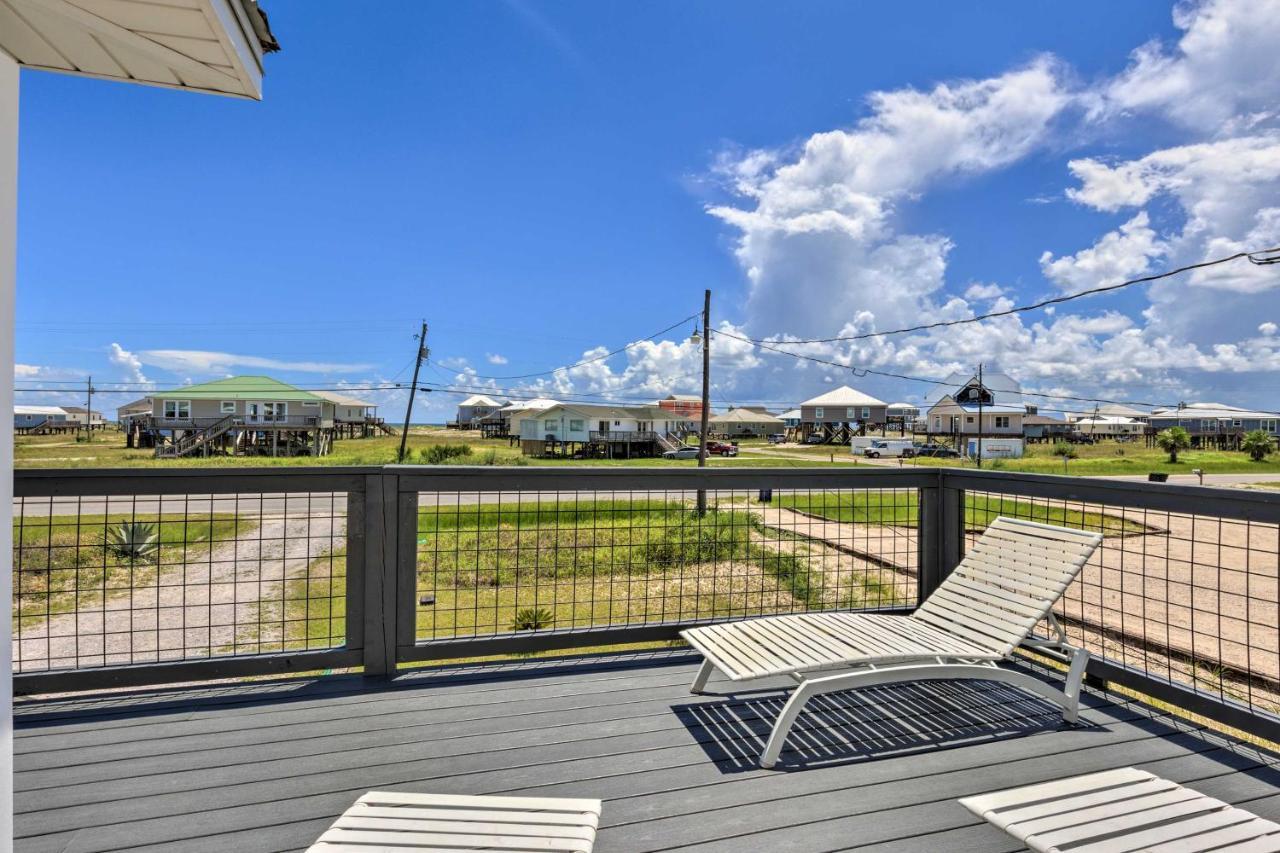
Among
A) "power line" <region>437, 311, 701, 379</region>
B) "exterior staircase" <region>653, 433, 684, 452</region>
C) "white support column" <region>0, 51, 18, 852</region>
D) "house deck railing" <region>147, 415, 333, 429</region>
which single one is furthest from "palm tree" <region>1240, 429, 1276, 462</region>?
"house deck railing" <region>147, 415, 333, 429</region>

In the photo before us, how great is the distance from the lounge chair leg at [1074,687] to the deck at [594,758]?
8 cm

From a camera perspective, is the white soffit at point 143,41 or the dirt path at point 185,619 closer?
the white soffit at point 143,41

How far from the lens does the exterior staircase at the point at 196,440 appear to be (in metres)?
32.4

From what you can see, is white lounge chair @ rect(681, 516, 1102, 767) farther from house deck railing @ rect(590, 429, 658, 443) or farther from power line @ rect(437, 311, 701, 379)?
house deck railing @ rect(590, 429, 658, 443)

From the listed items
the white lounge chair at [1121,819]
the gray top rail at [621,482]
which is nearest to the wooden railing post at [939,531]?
the gray top rail at [621,482]

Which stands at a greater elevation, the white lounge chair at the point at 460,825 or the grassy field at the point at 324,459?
the white lounge chair at the point at 460,825

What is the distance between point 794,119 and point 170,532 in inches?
1062

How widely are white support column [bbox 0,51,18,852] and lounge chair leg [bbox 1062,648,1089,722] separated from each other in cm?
335

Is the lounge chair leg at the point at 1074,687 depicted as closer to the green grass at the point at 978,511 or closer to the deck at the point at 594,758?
the deck at the point at 594,758

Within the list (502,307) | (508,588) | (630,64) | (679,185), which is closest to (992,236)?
(679,185)

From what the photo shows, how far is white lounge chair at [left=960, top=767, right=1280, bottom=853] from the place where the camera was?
1570 mm

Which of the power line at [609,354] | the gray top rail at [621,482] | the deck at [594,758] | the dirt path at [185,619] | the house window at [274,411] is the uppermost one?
the power line at [609,354]

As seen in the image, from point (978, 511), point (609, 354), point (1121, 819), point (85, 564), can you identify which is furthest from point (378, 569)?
point (609, 354)

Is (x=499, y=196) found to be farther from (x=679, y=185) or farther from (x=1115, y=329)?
(x=1115, y=329)
